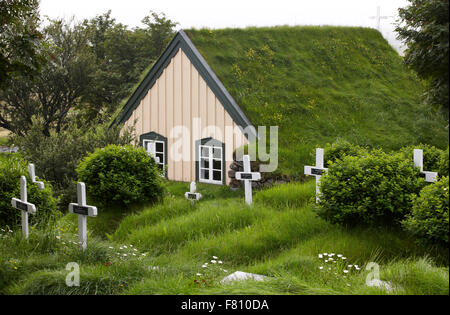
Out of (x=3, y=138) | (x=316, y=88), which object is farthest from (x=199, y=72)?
(x=3, y=138)

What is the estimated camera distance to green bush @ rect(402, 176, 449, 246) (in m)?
7.25

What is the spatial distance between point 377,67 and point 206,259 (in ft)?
51.9

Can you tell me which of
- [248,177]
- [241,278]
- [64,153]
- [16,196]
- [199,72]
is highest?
[199,72]

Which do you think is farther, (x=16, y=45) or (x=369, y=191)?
(x=369, y=191)

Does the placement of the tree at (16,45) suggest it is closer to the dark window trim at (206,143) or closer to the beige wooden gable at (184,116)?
the beige wooden gable at (184,116)

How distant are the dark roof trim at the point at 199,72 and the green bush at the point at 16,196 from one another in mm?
6860

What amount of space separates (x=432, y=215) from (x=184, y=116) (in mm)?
10717

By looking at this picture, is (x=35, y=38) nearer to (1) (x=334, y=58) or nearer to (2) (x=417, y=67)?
(2) (x=417, y=67)

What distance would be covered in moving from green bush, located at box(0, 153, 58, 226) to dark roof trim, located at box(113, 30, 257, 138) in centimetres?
686

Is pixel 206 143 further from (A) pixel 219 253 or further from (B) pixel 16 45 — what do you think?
(B) pixel 16 45

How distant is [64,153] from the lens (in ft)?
49.5

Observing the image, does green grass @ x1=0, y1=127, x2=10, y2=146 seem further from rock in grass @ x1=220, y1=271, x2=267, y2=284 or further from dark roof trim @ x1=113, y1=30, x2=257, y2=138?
rock in grass @ x1=220, y1=271, x2=267, y2=284

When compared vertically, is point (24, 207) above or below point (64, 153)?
below

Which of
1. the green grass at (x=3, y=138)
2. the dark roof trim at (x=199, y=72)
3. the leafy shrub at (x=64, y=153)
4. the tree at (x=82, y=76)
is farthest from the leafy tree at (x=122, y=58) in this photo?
the leafy shrub at (x=64, y=153)
